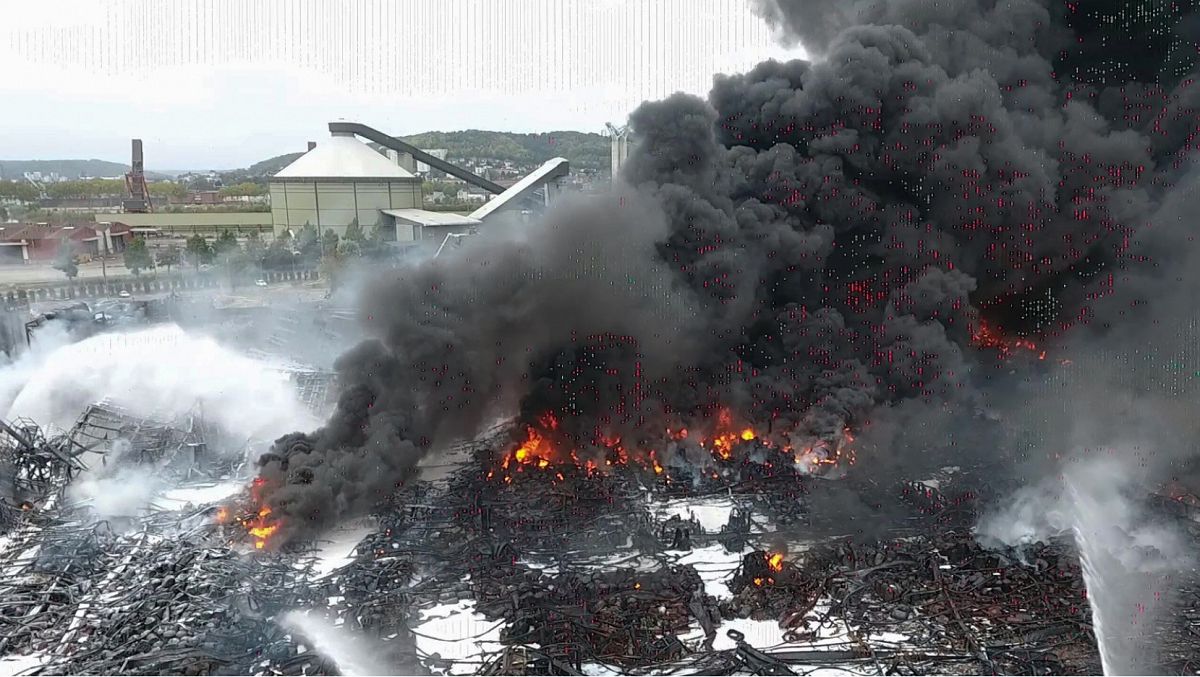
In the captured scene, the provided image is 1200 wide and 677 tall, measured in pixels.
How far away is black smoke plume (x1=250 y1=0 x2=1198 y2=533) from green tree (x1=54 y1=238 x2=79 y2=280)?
39341mm

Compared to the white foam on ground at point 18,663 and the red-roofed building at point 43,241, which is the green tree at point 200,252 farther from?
the white foam on ground at point 18,663

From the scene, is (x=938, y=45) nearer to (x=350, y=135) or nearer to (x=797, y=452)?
(x=797, y=452)

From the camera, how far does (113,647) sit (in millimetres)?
15164

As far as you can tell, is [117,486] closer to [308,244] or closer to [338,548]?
[338,548]

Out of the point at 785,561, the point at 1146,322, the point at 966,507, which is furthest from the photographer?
the point at 1146,322

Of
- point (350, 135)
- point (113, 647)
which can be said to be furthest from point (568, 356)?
point (350, 135)

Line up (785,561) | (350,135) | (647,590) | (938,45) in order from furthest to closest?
(350,135) → (938,45) → (785,561) → (647,590)

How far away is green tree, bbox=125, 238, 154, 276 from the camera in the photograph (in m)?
54.2

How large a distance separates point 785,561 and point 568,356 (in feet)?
31.9

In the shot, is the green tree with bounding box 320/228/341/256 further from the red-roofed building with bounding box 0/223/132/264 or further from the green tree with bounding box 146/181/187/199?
the green tree with bounding box 146/181/187/199

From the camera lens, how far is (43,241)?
59.3 meters

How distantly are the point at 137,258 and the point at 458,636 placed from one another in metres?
48.3

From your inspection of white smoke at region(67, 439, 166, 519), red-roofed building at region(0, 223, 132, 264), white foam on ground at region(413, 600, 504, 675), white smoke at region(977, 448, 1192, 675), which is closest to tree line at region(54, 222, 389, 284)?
red-roofed building at region(0, 223, 132, 264)

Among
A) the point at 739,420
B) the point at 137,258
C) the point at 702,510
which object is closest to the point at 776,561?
the point at 702,510
